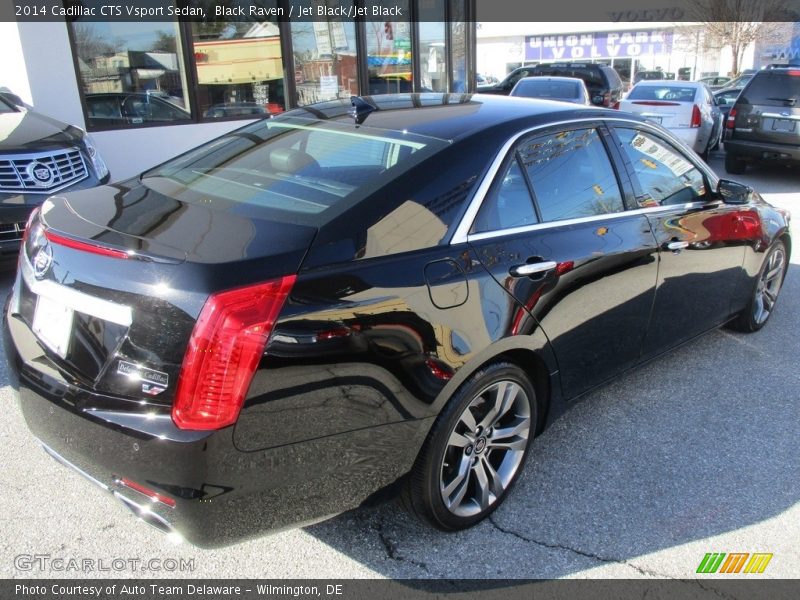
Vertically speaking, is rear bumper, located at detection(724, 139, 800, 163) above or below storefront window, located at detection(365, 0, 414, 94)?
below

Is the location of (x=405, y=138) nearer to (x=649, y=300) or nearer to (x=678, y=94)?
(x=649, y=300)

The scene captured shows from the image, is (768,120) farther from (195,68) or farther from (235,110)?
(195,68)

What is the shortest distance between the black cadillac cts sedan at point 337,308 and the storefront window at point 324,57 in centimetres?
720

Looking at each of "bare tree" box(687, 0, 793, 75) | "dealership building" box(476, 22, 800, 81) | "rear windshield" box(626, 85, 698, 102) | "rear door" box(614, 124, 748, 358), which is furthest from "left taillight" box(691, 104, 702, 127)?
"dealership building" box(476, 22, 800, 81)

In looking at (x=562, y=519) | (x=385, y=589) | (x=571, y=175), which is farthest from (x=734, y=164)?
(x=385, y=589)

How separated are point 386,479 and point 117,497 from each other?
35.0 inches

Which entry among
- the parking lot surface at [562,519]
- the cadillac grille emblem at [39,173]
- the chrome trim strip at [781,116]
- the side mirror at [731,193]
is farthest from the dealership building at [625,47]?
the parking lot surface at [562,519]

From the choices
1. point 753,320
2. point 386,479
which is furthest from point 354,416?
point 753,320

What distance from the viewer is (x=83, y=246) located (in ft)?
7.38

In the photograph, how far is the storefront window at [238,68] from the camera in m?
9.20

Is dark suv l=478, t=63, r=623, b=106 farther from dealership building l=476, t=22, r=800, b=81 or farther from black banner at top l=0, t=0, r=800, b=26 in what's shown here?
dealership building l=476, t=22, r=800, b=81

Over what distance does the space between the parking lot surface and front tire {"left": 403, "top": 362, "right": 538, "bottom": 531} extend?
0.42 ft

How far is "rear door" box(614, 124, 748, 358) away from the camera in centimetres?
353

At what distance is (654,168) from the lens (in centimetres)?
365
